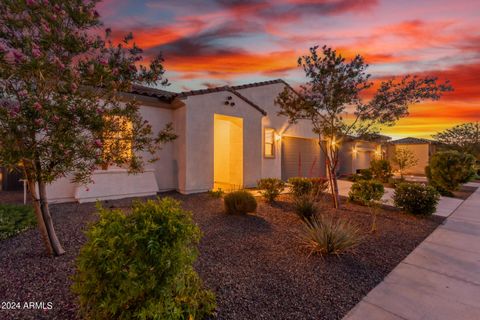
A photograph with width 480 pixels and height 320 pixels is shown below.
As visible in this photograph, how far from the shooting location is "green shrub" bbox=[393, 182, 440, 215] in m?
7.31

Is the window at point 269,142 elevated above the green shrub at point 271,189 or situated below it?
above

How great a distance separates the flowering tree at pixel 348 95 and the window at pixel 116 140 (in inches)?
233

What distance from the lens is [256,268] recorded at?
3848mm

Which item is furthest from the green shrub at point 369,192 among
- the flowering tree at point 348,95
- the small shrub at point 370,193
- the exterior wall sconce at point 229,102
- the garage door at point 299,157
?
the exterior wall sconce at point 229,102

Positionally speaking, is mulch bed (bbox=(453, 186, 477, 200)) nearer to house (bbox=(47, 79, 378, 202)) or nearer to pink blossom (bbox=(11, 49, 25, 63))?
house (bbox=(47, 79, 378, 202))

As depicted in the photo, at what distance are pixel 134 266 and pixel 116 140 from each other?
2.58 metres

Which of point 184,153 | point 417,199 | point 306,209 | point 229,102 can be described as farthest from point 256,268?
point 229,102

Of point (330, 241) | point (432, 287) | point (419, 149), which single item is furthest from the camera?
point (419, 149)

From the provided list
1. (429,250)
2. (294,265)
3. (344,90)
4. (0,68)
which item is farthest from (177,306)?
(344,90)

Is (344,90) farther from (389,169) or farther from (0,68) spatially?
(389,169)

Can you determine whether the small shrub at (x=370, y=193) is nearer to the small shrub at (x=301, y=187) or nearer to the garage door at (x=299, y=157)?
the small shrub at (x=301, y=187)

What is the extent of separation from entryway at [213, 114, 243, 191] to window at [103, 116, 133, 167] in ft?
22.5

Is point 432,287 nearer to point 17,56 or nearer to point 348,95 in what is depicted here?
point 348,95

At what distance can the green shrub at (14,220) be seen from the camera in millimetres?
4805
